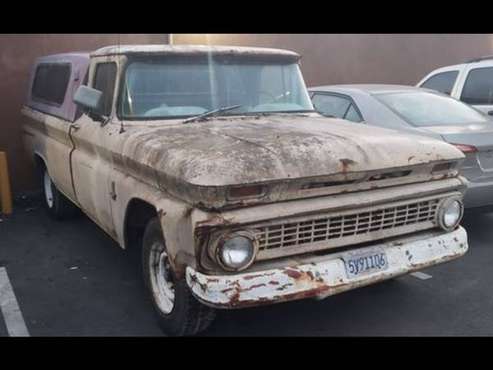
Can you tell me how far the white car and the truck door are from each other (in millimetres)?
4825

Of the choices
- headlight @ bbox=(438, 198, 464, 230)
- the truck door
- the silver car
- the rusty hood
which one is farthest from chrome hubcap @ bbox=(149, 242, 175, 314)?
the silver car

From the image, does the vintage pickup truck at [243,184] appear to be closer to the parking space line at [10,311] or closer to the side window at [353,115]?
the parking space line at [10,311]

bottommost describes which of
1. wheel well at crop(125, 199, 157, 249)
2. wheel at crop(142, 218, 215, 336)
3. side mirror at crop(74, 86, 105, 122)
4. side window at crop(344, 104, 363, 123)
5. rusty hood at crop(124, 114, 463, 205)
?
wheel at crop(142, 218, 215, 336)

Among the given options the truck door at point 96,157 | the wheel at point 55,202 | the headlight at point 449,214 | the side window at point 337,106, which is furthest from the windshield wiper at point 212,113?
the wheel at point 55,202

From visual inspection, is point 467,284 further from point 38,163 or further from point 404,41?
point 404,41

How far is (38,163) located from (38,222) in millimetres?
751

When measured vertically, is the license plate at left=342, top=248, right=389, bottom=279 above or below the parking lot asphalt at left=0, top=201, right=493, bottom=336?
above

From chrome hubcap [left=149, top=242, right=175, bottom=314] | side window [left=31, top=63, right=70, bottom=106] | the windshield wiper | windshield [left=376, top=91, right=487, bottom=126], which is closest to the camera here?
chrome hubcap [left=149, top=242, right=175, bottom=314]

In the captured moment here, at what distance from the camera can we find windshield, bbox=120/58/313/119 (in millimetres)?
4312

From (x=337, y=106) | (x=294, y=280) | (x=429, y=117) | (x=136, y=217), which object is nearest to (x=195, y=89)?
(x=136, y=217)

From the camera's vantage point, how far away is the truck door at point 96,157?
434 centimetres

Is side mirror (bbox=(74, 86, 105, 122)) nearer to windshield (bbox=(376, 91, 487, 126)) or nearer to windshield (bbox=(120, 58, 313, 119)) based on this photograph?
windshield (bbox=(120, 58, 313, 119))

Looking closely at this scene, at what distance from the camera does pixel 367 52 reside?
11.2 m

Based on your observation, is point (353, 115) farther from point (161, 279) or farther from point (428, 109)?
point (161, 279)
